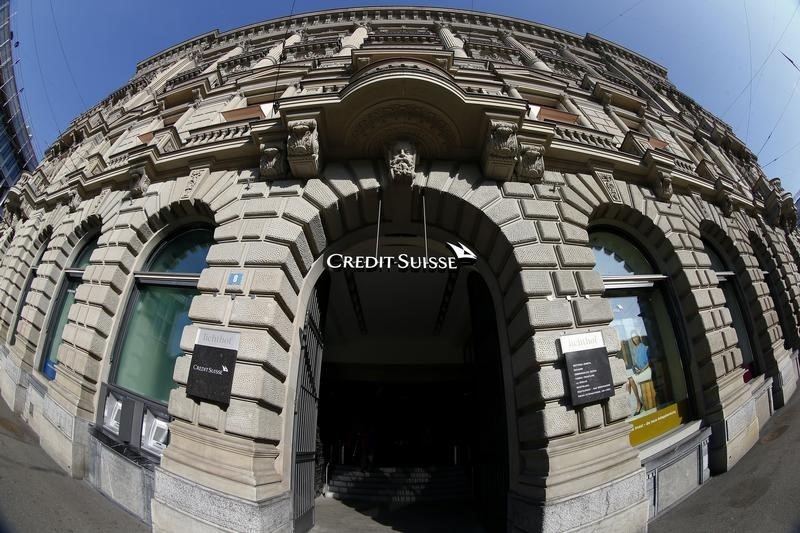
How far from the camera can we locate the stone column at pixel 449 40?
13.5m

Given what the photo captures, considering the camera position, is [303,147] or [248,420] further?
[303,147]

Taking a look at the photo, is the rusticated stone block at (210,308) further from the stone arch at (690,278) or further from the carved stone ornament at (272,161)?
the stone arch at (690,278)

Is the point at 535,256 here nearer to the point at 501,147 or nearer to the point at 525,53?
the point at 501,147

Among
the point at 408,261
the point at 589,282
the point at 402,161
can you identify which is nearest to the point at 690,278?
the point at 589,282

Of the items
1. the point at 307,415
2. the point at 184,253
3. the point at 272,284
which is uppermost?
the point at 184,253

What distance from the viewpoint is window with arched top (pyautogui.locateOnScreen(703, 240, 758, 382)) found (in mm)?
8266

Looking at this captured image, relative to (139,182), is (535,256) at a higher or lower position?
lower

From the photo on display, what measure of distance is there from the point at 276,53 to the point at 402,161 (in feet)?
42.1

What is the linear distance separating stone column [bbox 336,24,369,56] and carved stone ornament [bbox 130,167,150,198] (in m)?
8.98

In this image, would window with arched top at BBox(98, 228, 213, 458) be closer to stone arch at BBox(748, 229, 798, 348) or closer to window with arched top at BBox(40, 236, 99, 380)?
window with arched top at BBox(40, 236, 99, 380)

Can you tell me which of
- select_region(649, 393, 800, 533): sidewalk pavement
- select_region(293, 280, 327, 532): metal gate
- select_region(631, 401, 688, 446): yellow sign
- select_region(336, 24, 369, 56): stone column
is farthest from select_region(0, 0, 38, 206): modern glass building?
select_region(649, 393, 800, 533): sidewalk pavement

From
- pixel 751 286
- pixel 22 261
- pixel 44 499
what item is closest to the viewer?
pixel 44 499

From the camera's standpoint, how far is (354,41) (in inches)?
539

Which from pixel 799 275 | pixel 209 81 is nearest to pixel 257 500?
pixel 209 81
